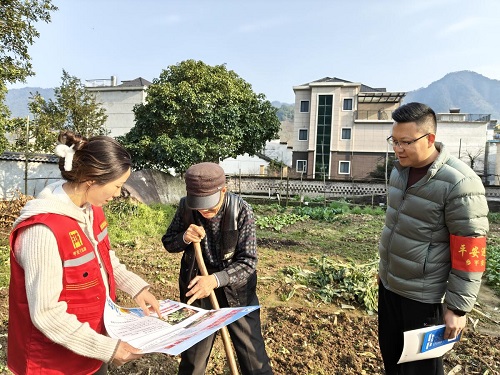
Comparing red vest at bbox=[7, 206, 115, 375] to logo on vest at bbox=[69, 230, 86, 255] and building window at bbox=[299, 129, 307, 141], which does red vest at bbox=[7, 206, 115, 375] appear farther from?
building window at bbox=[299, 129, 307, 141]

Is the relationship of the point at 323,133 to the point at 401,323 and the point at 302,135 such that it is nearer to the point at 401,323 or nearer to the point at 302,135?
the point at 302,135

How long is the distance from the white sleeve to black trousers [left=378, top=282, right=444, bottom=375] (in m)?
1.75

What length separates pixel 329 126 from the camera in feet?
Result: 91.8

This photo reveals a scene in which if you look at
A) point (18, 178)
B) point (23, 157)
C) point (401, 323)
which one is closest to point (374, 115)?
point (23, 157)

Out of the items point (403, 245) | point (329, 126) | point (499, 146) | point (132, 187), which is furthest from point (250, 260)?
point (499, 146)

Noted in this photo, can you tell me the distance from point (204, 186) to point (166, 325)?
0.73 m

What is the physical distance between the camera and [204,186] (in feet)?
6.39

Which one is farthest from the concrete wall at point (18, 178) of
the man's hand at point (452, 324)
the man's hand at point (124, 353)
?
the man's hand at point (452, 324)

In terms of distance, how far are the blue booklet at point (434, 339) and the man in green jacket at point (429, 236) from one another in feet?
0.11

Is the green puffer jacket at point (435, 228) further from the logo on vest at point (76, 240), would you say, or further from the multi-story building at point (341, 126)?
the multi-story building at point (341, 126)

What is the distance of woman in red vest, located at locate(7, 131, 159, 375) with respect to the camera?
1312mm

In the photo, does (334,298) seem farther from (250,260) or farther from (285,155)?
(285,155)

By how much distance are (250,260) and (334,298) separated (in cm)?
281

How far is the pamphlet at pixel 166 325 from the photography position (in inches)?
57.4
